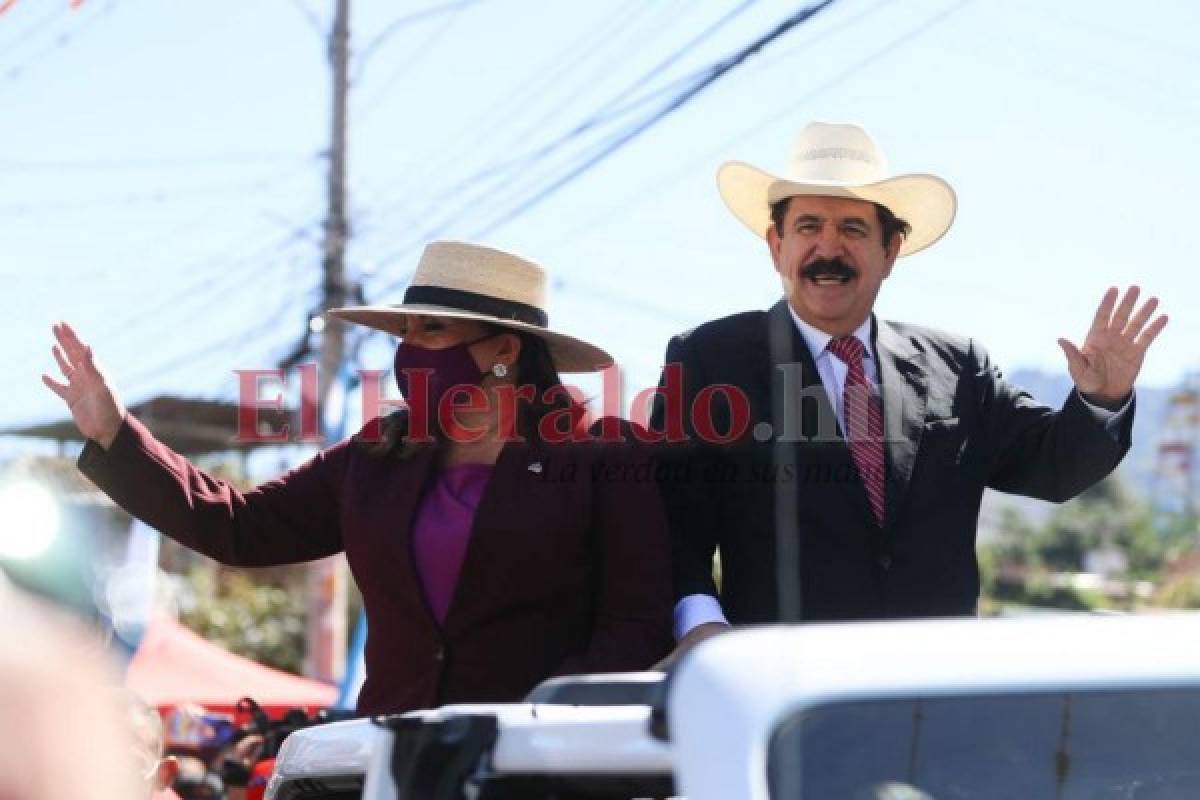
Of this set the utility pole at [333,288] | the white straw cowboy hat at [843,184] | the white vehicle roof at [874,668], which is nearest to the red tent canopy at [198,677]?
the utility pole at [333,288]

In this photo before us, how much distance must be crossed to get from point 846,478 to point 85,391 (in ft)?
5.13

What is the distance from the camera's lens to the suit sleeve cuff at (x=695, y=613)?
3709mm

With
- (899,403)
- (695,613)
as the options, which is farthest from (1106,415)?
(695,613)

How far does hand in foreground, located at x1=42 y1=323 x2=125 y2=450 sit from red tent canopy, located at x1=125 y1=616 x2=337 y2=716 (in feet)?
A: 22.9

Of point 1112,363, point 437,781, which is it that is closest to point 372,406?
point 1112,363

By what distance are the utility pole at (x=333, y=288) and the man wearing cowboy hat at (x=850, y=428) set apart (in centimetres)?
1113

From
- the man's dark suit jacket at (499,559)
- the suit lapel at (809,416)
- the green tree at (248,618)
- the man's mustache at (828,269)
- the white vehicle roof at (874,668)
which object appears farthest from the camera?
the green tree at (248,618)

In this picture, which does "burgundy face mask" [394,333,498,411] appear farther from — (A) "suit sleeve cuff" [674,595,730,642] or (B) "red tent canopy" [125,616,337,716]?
(B) "red tent canopy" [125,616,337,716]

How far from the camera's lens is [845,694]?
87.7 inches

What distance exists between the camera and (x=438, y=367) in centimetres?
393

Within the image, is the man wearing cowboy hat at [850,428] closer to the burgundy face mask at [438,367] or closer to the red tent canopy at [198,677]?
the burgundy face mask at [438,367]

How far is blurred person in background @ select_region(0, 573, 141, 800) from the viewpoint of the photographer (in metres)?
1.57

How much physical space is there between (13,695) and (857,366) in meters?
2.75

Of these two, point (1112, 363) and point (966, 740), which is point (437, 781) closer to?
point (966, 740)
